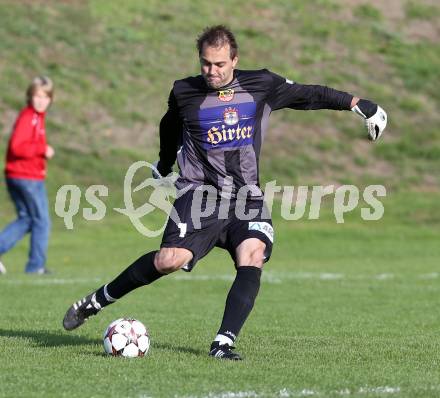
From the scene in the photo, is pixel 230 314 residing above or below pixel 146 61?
below

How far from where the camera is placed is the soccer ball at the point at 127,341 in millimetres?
7156

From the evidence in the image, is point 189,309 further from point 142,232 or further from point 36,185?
point 142,232

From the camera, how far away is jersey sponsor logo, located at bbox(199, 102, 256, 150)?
7.43 meters

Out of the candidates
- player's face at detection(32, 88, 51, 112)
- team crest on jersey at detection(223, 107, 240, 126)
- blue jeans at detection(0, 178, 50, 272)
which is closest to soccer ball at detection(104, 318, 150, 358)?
team crest on jersey at detection(223, 107, 240, 126)

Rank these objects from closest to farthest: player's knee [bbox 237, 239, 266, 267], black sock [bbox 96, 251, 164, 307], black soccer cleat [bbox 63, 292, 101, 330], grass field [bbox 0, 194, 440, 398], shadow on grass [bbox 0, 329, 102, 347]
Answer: grass field [bbox 0, 194, 440, 398], player's knee [bbox 237, 239, 266, 267], black sock [bbox 96, 251, 164, 307], black soccer cleat [bbox 63, 292, 101, 330], shadow on grass [bbox 0, 329, 102, 347]

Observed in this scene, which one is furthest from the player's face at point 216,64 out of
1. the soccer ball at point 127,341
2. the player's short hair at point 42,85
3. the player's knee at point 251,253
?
the player's short hair at point 42,85

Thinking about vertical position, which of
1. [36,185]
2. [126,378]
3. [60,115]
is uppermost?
[60,115]

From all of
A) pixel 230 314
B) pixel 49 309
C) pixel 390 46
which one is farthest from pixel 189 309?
pixel 390 46

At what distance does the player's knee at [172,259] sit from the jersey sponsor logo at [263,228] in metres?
0.47

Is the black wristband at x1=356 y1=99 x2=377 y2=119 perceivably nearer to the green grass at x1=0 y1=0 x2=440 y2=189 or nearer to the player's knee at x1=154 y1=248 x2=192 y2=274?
the player's knee at x1=154 y1=248 x2=192 y2=274

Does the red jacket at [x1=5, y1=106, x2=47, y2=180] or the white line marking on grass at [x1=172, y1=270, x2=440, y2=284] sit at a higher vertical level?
the red jacket at [x1=5, y1=106, x2=47, y2=180]

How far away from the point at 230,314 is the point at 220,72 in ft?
5.37

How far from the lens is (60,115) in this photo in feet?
84.9

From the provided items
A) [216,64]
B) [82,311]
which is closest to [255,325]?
[82,311]
